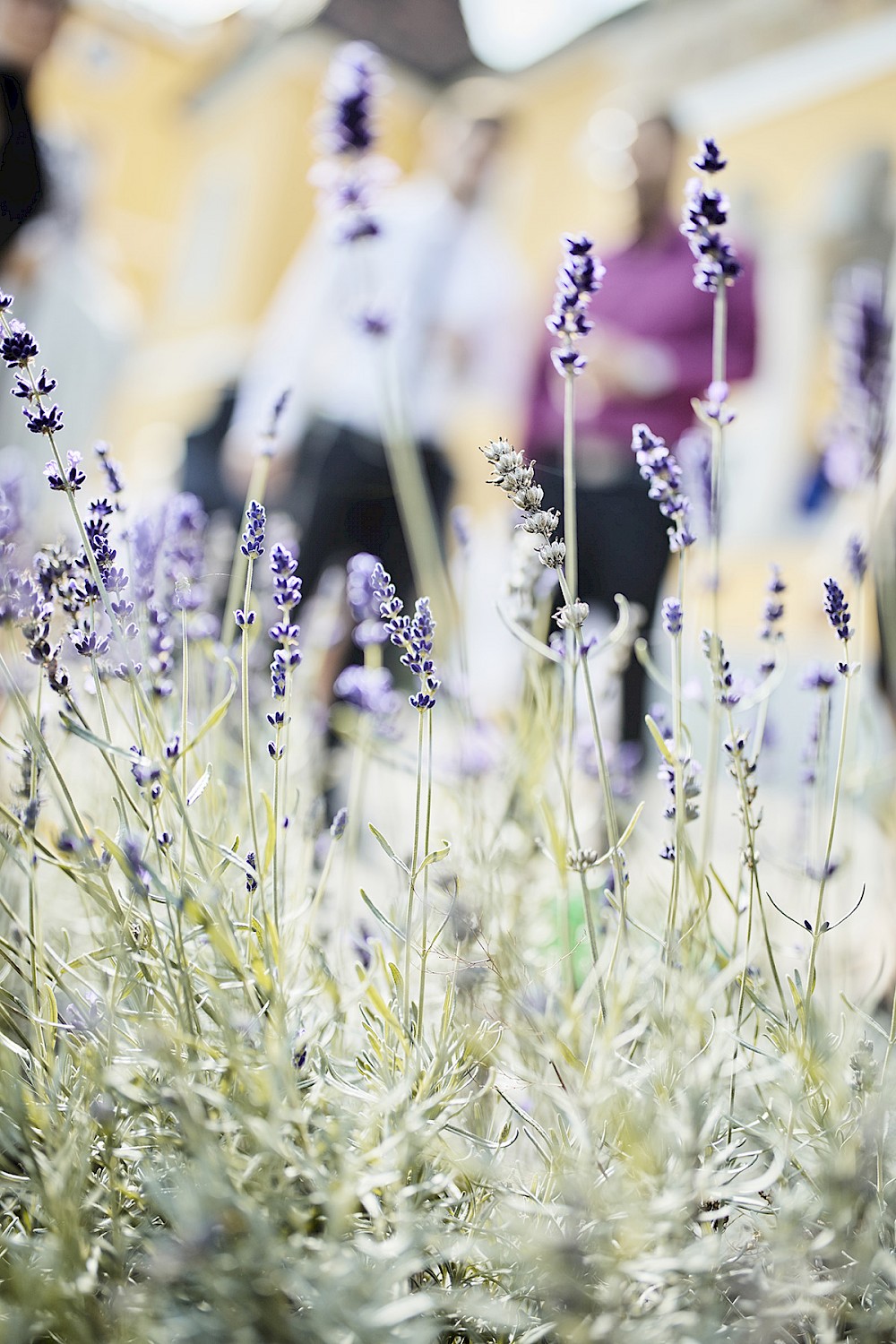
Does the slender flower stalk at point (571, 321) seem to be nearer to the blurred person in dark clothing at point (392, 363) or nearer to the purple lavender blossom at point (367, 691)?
the purple lavender blossom at point (367, 691)

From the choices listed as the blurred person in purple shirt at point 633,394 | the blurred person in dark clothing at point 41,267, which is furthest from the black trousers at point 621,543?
the blurred person in dark clothing at point 41,267

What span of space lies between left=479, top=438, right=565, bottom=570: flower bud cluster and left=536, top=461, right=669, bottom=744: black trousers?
1946 mm

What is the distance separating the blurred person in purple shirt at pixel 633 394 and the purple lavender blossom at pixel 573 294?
1780mm

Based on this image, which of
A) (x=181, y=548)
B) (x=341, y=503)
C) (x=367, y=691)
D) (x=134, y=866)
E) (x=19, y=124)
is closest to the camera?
(x=134, y=866)

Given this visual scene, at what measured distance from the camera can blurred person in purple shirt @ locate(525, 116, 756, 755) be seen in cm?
270

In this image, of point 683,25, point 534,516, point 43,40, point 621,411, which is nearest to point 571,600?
point 534,516

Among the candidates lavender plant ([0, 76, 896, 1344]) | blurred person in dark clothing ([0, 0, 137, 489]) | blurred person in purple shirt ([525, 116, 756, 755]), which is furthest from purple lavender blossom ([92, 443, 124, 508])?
blurred person in purple shirt ([525, 116, 756, 755])

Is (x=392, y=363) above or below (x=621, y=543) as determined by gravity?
above

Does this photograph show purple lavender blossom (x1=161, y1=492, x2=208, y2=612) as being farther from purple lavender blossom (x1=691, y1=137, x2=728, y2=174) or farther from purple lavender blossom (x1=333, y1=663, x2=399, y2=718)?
purple lavender blossom (x1=691, y1=137, x2=728, y2=174)

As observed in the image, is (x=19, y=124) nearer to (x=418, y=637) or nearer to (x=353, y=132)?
(x=353, y=132)

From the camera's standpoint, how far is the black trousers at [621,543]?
2.73 metres

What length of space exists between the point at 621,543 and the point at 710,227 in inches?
75.2

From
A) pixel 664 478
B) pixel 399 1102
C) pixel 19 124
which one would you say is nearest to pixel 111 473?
pixel 664 478

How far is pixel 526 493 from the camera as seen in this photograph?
0.75 metres
